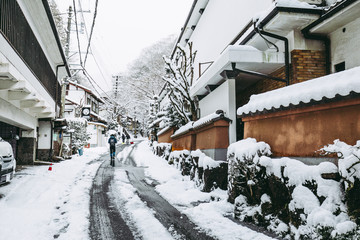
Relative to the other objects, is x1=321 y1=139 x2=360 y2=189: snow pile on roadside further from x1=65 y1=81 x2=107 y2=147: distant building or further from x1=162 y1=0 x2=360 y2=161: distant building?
x1=65 y1=81 x2=107 y2=147: distant building

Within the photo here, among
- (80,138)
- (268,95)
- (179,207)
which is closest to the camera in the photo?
(268,95)

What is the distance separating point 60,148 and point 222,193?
515 inches

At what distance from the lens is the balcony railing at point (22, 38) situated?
283 inches

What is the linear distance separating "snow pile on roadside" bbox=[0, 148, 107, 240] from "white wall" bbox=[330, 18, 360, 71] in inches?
256

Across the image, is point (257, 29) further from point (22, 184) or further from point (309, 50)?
point (22, 184)

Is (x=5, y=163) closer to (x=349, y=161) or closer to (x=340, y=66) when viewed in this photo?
(x=349, y=161)

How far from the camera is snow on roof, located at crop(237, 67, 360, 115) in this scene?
127 inches

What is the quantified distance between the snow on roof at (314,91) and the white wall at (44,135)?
13517 mm

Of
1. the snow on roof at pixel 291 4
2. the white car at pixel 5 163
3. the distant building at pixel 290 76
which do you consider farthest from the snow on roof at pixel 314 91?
the white car at pixel 5 163

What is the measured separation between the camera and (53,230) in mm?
4383

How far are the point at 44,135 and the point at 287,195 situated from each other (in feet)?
48.1

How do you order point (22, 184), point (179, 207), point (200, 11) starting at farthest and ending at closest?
1. point (200, 11)
2. point (22, 184)
3. point (179, 207)

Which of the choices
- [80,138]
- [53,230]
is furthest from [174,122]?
[53,230]

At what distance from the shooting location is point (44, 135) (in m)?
15.3
